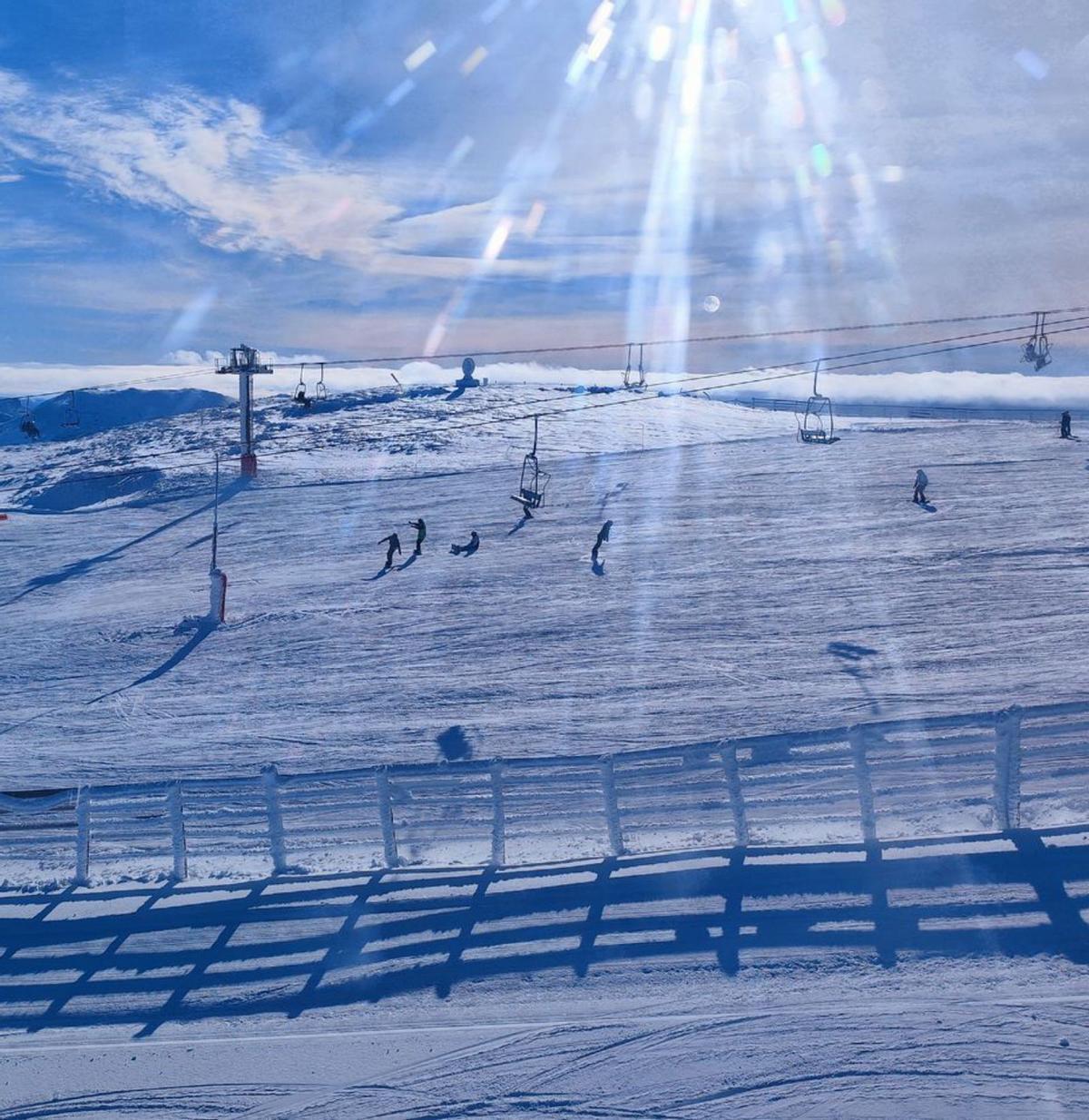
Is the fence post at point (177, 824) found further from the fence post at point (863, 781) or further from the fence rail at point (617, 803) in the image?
→ the fence post at point (863, 781)

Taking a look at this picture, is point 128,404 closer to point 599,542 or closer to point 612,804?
point 599,542

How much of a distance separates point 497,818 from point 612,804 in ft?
3.70

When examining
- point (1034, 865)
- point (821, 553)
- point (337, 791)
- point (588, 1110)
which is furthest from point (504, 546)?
point (588, 1110)

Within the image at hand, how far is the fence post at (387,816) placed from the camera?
10.4 meters

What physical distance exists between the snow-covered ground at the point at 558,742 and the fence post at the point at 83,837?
484 mm

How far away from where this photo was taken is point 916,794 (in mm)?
9898

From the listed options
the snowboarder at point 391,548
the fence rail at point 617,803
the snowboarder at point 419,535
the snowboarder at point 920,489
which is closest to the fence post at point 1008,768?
the fence rail at point 617,803

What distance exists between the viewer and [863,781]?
9594mm

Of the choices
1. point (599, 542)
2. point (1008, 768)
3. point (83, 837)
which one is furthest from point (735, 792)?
point (599, 542)

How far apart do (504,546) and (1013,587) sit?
14873 millimetres

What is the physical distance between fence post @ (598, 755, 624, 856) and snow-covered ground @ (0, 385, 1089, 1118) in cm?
40

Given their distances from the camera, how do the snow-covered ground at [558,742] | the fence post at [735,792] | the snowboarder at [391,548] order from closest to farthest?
the snow-covered ground at [558,742] < the fence post at [735,792] < the snowboarder at [391,548]

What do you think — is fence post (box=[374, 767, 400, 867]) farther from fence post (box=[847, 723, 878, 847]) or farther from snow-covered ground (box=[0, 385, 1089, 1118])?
fence post (box=[847, 723, 878, 847])

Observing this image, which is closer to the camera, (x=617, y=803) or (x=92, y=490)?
(x=617, y=803)
